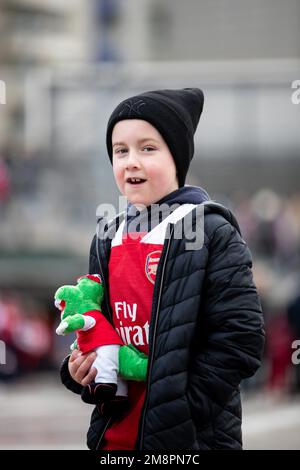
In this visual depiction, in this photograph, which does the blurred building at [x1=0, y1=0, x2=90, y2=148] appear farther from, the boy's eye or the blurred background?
the boy's eye

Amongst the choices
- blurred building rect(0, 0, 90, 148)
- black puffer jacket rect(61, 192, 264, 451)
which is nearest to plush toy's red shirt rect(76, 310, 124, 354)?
black puffer jacket rect(61, 192, 264, 451)

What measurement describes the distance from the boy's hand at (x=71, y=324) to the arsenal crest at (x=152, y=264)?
0.25 m

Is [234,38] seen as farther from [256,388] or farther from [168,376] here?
[168,376]

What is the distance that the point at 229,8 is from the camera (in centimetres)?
5806

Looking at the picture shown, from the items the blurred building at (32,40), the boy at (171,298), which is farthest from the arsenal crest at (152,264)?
the blurred building at (32,40)

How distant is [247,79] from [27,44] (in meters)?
28.8

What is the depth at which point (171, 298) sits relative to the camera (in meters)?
3.42

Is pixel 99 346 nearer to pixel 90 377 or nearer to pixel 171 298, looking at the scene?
pixel 90 377

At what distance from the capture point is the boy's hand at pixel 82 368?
139 inches

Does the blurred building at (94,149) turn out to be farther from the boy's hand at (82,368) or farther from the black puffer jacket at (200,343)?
the black puffer jacket at (200,343)

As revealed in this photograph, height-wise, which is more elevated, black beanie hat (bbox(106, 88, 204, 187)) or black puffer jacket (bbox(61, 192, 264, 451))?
black beanie hat (bbox(106, 88, 204, 187))

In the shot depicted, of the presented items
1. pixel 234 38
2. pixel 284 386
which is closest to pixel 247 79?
pixel 284 386

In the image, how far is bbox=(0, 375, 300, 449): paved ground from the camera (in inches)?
424

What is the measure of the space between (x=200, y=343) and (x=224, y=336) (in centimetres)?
11
